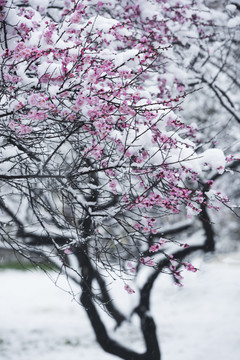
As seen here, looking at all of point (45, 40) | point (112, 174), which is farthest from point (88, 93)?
point (112, 174)

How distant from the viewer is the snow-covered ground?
363 inches

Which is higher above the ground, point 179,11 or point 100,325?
point 179,11

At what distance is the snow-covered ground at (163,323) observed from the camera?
30.3ft

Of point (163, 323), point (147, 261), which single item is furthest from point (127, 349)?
point (163, 323)

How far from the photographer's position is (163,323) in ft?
36.5

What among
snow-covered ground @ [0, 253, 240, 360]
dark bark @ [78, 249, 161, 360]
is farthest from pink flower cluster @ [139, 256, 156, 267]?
snow-covered ground @ [0, 253, 240, 360]

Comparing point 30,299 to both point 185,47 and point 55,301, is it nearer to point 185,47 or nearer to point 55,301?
point 55,301

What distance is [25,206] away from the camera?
728 cm

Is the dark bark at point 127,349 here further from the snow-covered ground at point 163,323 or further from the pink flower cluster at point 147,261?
the pink flower cluster at point 147,261

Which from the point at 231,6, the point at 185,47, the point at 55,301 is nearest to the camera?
the point at 231,6

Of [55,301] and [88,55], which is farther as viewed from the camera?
[55,301]

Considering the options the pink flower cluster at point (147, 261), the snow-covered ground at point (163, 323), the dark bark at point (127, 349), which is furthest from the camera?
the snow-covered ground at point (163, 323)

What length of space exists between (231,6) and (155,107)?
3.60m

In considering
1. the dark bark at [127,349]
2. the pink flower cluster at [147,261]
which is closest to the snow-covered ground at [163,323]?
the dark bark at [127,349]
